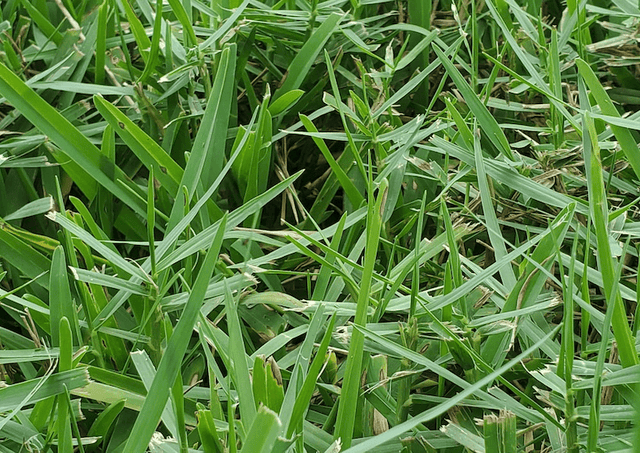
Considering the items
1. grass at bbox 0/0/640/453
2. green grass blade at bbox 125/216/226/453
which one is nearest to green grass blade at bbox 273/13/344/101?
grass at bbox 0/0/640/453

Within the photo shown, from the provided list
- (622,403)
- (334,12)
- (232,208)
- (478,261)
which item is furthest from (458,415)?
(334,12)

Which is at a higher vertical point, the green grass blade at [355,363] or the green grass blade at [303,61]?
the green grass blade at [303,61]

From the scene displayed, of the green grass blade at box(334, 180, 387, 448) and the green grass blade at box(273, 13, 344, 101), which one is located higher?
the green grass blade at box(273, 13, 344, 101)

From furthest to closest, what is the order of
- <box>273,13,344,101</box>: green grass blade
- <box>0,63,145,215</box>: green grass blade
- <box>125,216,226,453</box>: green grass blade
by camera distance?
<box>273,13,344,101</box>: green grass blade → <box>0,63,145,215</box>: green grass blade → <box>125,216,226,453</box>: green grass blade

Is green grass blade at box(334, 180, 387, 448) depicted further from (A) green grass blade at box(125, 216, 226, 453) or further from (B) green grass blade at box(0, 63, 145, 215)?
(B) green grass blade at box(0, 63, 145, 215)

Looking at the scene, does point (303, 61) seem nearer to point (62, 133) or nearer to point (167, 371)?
point (62, 133)

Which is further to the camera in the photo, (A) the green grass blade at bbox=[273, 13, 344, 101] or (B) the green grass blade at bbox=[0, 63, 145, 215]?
(A) the green grass blade at bbox=[273, 13, 344, 101]

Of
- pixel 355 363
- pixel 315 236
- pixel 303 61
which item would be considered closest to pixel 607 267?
pixel 355 363

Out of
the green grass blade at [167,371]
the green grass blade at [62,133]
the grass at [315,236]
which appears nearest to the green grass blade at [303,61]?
the grass at [315,236]

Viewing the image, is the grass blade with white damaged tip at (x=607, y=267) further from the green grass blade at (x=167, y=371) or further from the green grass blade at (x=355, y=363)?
the green grass blade at (x=167, y=371)
